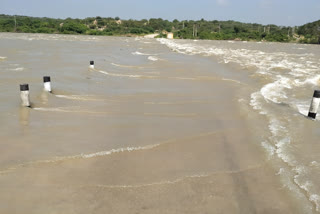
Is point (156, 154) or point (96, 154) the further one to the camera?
point (156, 154)

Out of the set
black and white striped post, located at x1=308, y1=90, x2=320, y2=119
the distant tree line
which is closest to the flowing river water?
black and white striped post, located at x1=308, y1=90, x2=320, y2=119

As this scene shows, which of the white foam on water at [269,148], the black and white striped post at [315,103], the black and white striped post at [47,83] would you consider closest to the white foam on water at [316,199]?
the white foam on water at [269,148]

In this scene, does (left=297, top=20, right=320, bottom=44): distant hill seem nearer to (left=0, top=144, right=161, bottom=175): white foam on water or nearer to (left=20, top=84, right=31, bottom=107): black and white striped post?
(left=20, top=84, right=31, bottom=107): black and white striped post

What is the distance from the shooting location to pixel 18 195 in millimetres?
3266

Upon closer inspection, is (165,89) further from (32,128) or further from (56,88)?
(32,128)

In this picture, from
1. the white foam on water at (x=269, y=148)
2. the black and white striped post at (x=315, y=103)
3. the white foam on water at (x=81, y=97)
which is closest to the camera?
the white foam on water at (x=269, y=148)

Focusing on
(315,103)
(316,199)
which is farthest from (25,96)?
(315,103)

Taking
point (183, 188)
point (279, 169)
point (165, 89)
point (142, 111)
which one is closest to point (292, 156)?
point (279, 169)

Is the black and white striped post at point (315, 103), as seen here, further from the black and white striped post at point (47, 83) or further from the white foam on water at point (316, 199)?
the black and white striped post at point (47, 83)

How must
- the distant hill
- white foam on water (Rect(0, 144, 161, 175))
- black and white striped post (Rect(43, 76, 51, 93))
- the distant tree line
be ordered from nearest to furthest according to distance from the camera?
1. white foam on water (Rect(0, 144, 161, 175))
2. black and white striped post (Rect(43, 76, 51, 93))
3. the distant hill
4. the distant tree line

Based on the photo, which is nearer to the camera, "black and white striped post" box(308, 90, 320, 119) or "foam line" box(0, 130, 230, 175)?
"foam line" box(0, 130, 230, 175)

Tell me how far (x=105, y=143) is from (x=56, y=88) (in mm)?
5123

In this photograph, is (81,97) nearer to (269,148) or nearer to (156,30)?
(269,148)

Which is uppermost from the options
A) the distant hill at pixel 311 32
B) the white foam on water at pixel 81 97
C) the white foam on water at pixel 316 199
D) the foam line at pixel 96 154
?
the distant hill at pixel 311 32
